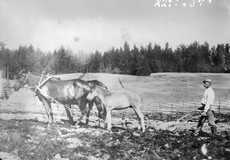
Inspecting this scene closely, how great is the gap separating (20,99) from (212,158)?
15.2 meters

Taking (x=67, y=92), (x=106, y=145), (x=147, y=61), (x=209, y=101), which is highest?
(x=147, y=61)

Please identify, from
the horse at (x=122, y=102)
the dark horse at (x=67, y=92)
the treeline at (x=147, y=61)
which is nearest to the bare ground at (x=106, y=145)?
the horse at (x=122, y=102)

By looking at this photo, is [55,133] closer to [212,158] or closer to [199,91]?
[212,158]

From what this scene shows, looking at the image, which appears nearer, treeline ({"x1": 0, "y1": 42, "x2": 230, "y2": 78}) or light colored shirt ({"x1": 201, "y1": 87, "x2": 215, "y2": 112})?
light colored shirt ({"x1": 201, "y1": 87, "x2": 215, "y2": 112})

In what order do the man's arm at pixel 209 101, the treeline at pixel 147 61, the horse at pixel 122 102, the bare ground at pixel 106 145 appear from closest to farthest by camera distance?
the bare ground at pixel 106 145, the man's arm at pixel 209 101, the horse at pixel 122 102, the treeline at pixel 147 61

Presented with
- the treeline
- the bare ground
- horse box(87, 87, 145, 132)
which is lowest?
the bare ground

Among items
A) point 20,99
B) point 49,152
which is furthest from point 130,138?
point 20,99

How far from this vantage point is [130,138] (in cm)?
702

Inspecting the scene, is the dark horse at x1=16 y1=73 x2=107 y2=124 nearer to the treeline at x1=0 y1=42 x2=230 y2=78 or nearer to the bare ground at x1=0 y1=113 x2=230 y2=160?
the bare ground at x1=0 y1=113 x2=230 y2=160

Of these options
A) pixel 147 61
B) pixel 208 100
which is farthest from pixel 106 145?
pixel 147 61

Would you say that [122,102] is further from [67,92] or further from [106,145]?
[67,92]

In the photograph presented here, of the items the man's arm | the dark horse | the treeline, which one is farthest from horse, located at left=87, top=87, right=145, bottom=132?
the treeline

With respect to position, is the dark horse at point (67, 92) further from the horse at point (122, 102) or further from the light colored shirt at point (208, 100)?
the light colored shirt at point (208, 100)

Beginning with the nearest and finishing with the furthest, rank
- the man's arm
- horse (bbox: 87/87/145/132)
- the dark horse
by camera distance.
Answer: the man's arm < horse (bbox: 87/87/145/132) < the dark horse
